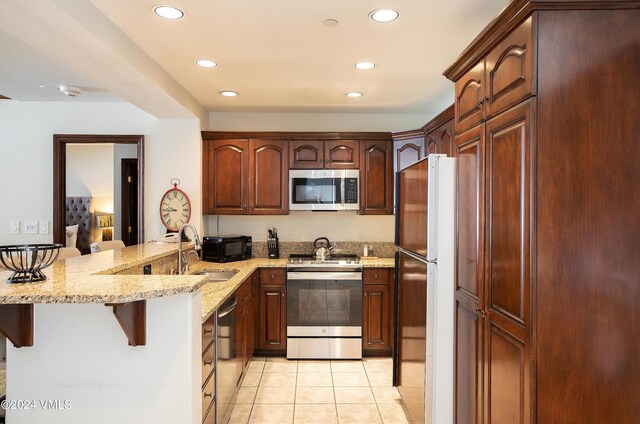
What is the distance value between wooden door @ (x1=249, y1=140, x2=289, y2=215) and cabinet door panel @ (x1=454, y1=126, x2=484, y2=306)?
7.47ft

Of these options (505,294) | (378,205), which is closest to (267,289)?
(378,205)

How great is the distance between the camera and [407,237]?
2.57m

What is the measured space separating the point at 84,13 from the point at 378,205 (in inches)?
115

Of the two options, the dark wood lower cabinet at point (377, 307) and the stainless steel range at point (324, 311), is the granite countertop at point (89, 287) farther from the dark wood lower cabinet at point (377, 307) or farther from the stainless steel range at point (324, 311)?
the dark wood lower cabinet at point (377, 307)

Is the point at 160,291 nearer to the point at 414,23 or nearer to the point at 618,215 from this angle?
the point at 618,215

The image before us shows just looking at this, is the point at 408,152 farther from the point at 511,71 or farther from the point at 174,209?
the point at 511,71

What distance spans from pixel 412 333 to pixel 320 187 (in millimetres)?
1968

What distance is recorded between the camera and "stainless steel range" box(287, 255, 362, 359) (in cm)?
390

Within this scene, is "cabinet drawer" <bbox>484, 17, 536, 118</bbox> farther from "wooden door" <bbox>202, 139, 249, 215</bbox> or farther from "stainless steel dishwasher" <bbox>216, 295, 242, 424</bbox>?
"wooden door" <bbox>202, 139, 249, 215</bbox>

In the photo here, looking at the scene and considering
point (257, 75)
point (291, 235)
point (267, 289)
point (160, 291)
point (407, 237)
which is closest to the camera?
point (160, 291)

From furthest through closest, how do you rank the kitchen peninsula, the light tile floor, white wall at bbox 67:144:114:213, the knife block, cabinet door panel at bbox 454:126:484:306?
1. white wall at bbox 67:144:114:213
2. the knife block
3. the light tile floor
4. cabinet door panel at bbox 454:126:484:306
5. the kitchen peninsula

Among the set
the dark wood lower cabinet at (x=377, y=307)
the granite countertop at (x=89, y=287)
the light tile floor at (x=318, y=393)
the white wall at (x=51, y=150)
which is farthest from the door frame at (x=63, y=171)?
the dark wood lower cabinet at (x=377, y=307)

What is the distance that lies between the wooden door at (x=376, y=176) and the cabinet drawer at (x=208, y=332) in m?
2.24

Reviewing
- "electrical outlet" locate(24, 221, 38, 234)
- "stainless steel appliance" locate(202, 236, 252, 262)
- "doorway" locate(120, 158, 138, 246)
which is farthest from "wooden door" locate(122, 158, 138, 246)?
"stainless steel appliance" locate(202, 236, 252, 262)
